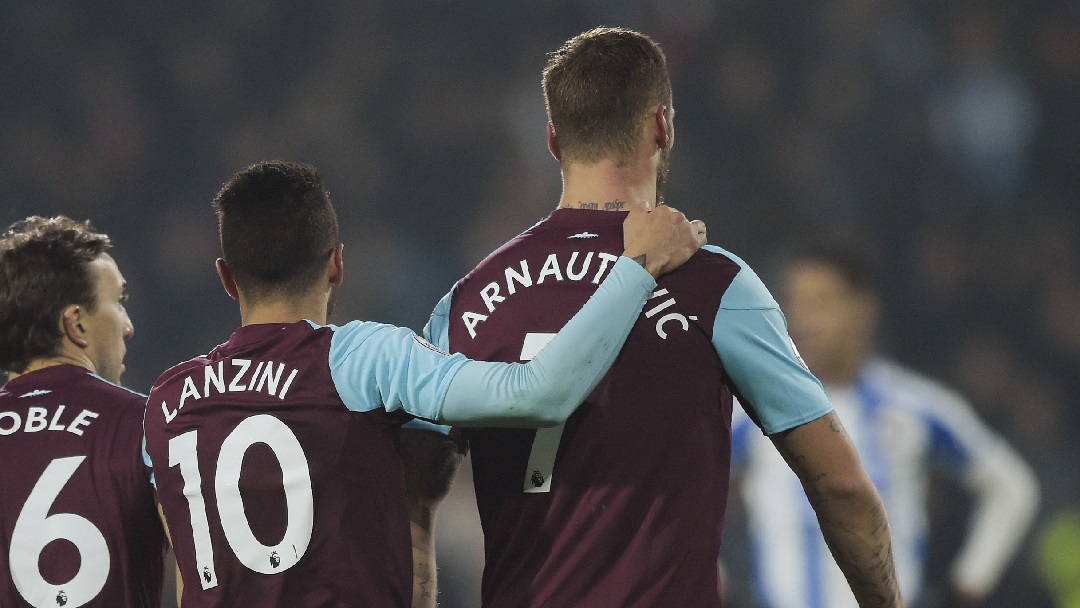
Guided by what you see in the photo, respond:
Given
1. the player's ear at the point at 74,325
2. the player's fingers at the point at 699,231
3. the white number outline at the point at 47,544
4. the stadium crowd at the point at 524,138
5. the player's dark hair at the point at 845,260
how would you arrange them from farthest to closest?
the stadium crowd at the point at 524,138
the player's dark hair at the point at 845,260
the player's ear at the point at 74,325
the white number outline at the point at 47,544
the player's fingers at the point at 699,231

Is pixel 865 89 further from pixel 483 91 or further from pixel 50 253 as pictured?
pixel 50 253

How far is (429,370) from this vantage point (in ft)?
7.64

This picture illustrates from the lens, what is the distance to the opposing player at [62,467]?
2836 millimetres

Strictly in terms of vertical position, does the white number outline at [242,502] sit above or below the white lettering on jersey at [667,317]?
below

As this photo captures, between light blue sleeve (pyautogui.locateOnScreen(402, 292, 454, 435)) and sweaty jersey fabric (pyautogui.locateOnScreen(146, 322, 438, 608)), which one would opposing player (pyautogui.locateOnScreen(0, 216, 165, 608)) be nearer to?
sweaty jersey fabric (pyautogui.locateOnScreen(146, 322, 438, 608))

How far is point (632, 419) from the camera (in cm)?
240

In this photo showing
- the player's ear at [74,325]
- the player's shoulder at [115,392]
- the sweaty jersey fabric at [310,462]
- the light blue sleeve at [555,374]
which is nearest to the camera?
the light blue sleeve at [555,374]

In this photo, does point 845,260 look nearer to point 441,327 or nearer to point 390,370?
point 441,327

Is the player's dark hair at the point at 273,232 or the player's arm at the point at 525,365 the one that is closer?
the player's arm at the point at 525,365

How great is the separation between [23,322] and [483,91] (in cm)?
695

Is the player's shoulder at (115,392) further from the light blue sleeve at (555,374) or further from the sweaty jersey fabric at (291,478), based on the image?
the light blue sleeve at (555,374)

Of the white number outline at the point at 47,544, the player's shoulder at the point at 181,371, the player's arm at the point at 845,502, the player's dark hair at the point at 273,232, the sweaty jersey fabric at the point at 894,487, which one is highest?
the player's dark hair at the point at 273,232

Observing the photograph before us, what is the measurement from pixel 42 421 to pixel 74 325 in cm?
28

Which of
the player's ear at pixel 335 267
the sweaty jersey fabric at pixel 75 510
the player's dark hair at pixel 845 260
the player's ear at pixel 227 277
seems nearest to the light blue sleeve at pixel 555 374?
the player's ear at pixel 335 267
